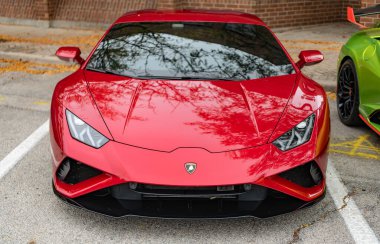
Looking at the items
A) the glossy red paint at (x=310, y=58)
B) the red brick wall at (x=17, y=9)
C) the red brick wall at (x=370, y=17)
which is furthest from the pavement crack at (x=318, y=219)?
the red brick wall at (x=17, y=9)

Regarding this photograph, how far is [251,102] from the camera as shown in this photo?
396 cm

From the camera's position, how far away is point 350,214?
400cm

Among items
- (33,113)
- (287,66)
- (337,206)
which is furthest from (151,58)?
(33,113)

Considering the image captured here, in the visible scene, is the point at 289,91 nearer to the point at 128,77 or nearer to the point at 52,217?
the point at 128,77

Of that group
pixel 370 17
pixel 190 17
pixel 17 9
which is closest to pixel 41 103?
pixel 190 17

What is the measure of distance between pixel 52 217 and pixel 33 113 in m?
2.81

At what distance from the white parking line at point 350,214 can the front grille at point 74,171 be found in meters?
1.82

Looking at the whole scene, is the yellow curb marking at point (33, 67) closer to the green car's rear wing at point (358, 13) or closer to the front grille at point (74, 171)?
the green car's rear wing at point (358, 13)

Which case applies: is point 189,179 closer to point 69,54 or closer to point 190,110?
point 190,110

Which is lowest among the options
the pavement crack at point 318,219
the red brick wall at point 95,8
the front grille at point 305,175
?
the red brick wall at point 95,8

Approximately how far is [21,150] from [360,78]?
3.45m

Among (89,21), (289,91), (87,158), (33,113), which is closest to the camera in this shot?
(87,158)

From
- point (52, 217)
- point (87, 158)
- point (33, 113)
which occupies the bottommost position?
point (33, 113)

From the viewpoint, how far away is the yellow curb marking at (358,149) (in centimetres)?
522
